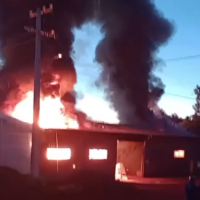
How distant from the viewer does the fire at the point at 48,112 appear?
28311 millimetres

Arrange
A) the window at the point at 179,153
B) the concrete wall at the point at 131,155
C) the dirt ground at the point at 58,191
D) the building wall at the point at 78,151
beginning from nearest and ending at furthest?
the dirt ground at the point at 58,191
the building wall at the point at 78,151
the concrete wall at the point at 131,155
the window at the point at 179,153

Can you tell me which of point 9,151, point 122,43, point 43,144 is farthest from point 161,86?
point 9,151

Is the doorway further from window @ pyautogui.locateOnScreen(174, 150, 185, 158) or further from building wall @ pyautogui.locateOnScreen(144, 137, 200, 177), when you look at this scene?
window @ pyautogui.locateOnScreen(174, 150, 185, 158)

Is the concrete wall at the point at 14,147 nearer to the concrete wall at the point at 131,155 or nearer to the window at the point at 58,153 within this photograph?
the window at the point at 58,153

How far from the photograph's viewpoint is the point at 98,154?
2711 cm

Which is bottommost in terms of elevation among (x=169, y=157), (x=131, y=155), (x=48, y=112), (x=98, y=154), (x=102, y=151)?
(x=169, y=157)

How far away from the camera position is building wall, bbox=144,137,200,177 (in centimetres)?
3048

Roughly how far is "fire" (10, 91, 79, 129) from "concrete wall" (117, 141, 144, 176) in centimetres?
385

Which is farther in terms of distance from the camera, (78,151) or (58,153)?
(78,151)

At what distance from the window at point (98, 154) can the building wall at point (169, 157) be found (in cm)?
402

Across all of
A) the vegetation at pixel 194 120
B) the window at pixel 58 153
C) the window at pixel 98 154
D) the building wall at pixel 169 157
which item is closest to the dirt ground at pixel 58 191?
the window at pixel 58 153

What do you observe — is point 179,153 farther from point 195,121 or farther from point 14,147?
point 195,121

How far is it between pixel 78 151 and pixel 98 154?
144cm

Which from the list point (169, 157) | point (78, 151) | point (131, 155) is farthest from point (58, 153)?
point (169, 157)
